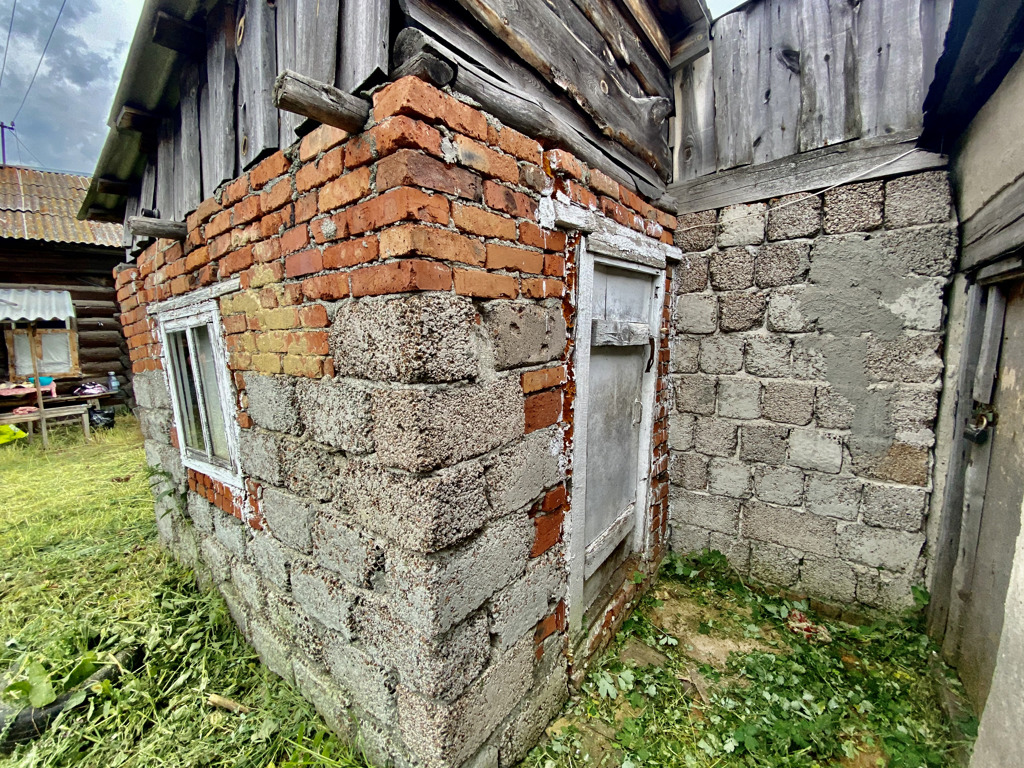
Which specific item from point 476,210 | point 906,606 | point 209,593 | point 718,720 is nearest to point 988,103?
point 476,210

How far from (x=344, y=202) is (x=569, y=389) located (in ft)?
4.03

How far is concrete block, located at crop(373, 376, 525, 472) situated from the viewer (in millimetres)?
1314

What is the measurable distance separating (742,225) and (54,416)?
1109 cm

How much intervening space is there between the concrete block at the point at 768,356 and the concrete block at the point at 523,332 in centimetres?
160

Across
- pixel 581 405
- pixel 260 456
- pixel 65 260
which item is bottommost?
pixel 260 456

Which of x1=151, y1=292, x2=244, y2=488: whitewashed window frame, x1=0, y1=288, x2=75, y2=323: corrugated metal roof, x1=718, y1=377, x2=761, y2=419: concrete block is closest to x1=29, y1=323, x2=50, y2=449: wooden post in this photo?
x1=0, y1=288, x2=75, y2=323: corrugated metal roof

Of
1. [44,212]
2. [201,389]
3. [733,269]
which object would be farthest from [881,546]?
[44,212]

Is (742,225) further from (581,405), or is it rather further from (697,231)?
(581,405)

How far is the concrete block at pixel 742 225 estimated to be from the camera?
2674 mm

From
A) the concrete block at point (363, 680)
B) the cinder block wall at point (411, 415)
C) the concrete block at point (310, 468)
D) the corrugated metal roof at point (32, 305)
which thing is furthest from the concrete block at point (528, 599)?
the corrugated metal roof at point (32, 305)

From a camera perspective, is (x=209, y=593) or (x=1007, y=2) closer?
(x=1007, y=2)

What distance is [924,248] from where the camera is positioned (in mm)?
2229

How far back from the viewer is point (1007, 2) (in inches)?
54.1

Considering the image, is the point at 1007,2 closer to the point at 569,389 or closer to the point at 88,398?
the point at 569,389
